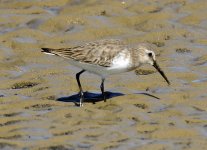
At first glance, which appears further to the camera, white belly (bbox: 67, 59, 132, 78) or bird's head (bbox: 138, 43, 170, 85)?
bird's head (bbox: 138, 43, 170, 85)

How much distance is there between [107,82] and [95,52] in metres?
1.50

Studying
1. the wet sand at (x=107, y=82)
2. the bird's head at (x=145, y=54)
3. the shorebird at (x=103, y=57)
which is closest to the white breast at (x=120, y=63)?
the shorebird at (x=103, y=57)

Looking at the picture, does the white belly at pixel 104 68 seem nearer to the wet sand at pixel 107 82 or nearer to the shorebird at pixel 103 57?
the shorebird at pixel 103 57

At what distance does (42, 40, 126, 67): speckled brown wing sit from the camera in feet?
42.7

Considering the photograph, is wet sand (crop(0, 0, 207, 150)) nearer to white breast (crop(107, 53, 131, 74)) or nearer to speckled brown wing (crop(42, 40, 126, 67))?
white breast (crop(107, 53, 131, 74))

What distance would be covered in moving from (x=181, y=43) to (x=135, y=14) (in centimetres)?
254

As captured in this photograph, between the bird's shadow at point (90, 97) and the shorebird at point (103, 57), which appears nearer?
the shorebird at point (103, 57)

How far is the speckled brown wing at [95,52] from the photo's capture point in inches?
512

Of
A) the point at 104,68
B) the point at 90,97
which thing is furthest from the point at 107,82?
the point at 104,68

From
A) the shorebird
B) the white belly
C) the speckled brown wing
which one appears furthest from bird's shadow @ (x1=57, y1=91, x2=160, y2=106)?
the speckled brown wing

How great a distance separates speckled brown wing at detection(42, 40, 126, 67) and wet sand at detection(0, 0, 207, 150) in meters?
0.83

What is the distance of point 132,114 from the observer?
12.2m

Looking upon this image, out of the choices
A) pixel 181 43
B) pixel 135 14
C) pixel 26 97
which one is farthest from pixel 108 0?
pixel 26 97

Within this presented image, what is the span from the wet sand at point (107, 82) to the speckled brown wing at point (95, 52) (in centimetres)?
83
